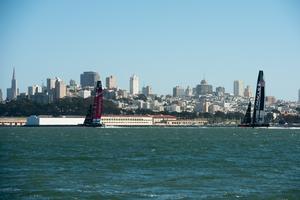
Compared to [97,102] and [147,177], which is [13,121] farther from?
[147,177]

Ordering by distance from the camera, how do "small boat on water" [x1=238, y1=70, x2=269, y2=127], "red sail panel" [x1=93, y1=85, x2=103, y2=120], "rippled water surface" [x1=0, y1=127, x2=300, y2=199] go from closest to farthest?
"rippled water surface" [x1=0, y1=127, x2=300, y2=199]
"red sail panel" [x1=93, y1=85, x2=103, y2=120]
"small boat on water" [x1=238, y1=70, x2=269, y2=127]

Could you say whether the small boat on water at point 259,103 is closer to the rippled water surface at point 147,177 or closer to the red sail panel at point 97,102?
the red sail panel at point 97,102

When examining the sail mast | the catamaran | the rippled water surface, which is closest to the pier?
the catamaran

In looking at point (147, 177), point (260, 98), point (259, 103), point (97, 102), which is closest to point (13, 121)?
point (97, 102)

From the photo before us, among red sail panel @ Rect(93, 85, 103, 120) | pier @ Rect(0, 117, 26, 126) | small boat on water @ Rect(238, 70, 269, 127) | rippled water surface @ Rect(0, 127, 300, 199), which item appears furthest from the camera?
pier @ Rect(0, 117, 26, 126)

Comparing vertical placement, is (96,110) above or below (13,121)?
above

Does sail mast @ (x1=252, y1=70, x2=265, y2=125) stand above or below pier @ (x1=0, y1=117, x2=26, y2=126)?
above

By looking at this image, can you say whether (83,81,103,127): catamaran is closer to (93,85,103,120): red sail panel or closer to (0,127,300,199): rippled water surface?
(93,85,103,120): red sail panel

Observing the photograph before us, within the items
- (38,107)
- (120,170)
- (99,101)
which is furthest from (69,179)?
(38,107)

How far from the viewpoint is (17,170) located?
3119 cm

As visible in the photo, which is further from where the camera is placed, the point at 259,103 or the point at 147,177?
the point at 259,103

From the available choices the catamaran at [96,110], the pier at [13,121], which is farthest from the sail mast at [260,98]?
the pier at [13,121]

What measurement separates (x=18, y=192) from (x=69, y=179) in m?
4.18

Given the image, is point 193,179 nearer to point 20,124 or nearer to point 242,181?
point 242,181
